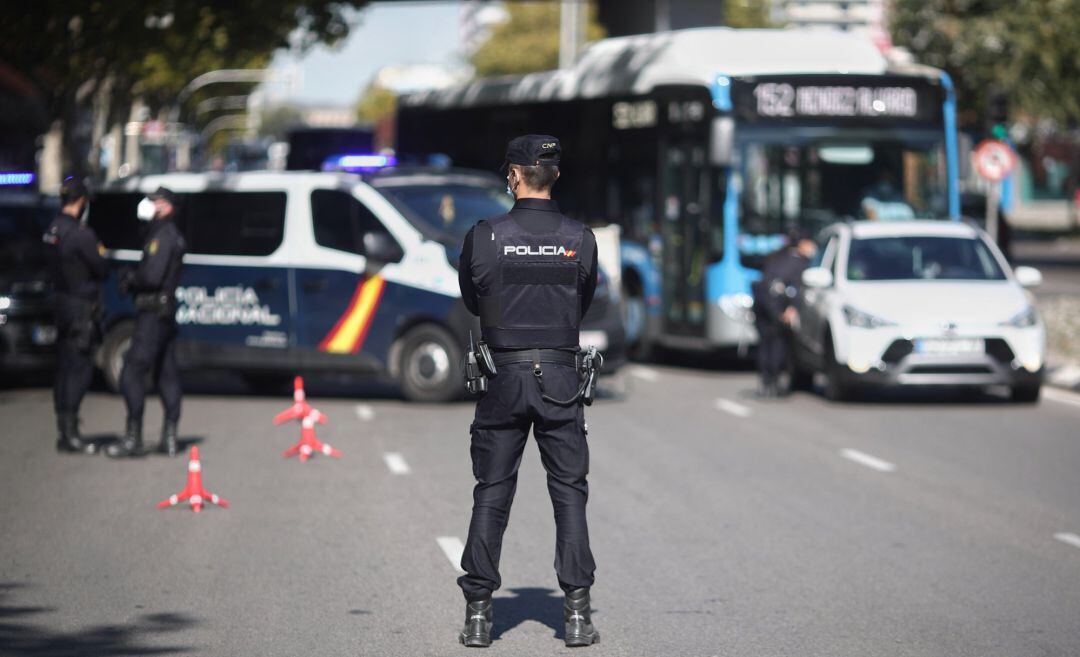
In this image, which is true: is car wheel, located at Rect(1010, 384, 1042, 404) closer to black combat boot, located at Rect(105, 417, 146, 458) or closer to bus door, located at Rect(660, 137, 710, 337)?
bus door, located at Rect(660, 137, 710, 337)

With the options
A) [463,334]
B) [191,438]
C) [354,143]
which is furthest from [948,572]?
[354,143]

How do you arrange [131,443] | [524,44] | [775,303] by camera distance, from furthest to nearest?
[524,44]
[775,303]
[131,443]

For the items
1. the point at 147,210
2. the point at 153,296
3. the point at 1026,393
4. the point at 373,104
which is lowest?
the point at 1026,393

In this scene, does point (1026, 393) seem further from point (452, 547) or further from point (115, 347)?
point (452, 547)

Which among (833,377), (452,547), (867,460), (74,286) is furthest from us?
(833,377)

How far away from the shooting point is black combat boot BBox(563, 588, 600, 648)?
22.4 ft

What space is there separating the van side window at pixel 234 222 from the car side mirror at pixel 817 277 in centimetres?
468

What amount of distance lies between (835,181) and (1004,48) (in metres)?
30.6

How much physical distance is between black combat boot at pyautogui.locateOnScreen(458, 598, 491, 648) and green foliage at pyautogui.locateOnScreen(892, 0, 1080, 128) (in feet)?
131

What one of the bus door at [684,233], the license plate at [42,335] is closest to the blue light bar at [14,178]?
the license plate at [42,335]

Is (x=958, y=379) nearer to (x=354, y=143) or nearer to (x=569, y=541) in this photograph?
(x=569, y=541)

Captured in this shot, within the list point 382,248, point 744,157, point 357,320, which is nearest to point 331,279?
point 357,320

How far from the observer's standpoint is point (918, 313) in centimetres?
1633

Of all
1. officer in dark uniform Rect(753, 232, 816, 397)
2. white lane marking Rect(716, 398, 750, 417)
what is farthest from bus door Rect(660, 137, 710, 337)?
white lane marking Rect(716, 398, 750, 417)
